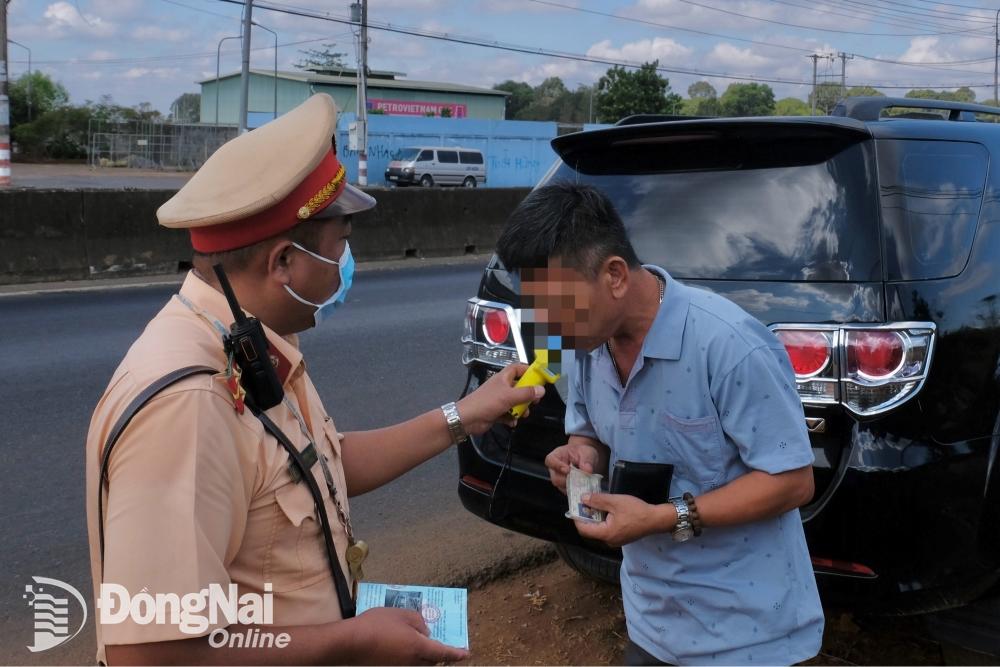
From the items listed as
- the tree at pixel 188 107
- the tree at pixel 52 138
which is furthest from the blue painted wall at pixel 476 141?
the tree at pixel 188 107

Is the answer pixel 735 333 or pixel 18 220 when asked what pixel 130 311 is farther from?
pixel 735 333

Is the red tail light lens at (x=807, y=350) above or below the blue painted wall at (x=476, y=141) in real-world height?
below

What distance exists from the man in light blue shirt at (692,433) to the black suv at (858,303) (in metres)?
0.34

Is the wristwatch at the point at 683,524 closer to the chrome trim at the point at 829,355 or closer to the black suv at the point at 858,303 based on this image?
the black suv at the point at 858,303

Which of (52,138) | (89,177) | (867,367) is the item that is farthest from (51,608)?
(52,138)

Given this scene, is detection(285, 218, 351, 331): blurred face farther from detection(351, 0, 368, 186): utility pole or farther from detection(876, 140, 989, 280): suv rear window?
detection(351, 0, 368, 186): utility pole

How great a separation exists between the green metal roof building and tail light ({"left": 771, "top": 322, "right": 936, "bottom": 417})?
60.1 meters

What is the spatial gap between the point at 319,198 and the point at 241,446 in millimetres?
520

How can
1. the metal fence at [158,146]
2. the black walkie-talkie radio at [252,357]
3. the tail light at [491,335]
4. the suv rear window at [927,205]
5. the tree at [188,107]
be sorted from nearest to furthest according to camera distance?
the black walkie-talkie radio at [252,357] → the suv rear window at [927,205] → the tail light at [491,335] → the metal fence at [158,146] → the tree at [188,107]

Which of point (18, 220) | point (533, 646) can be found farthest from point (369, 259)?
point (533, 646)

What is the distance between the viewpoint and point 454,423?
2615 millimetres

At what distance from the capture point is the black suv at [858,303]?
112 inches

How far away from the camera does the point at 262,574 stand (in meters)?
1.77

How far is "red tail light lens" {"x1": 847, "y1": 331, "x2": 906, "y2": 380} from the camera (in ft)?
9.34
